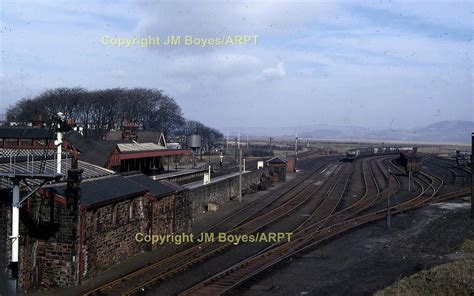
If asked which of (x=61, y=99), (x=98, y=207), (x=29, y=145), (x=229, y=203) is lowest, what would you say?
(x=229, y=203)

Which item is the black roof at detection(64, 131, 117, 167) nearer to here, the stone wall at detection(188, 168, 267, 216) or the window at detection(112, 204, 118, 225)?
the stone wall at detection(188, 168, 267, 216)

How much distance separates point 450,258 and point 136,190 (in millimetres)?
12454

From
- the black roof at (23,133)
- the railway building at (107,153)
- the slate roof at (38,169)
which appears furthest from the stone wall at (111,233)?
the black roof at (23,133)

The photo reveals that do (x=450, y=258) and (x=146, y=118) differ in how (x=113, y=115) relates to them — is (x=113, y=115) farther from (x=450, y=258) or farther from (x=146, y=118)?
(x=450, y=258)

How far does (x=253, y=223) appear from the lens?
2722cm

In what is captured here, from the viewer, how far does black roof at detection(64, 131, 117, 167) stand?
28.9 m

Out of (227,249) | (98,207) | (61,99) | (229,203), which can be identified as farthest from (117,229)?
(61,99)

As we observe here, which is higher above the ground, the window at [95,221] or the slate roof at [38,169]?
the slate roof at [38,169]

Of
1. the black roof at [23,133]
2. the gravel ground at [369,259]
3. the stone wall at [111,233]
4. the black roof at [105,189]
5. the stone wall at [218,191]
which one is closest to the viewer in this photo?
the gravel ground at [369,259]

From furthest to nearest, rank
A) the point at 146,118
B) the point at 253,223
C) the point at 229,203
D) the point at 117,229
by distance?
the point at 146,118
the point at 229,203
the point at 253,223
the point at 117,229

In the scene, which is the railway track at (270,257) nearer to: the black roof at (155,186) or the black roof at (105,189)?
the black roof at (105,189)

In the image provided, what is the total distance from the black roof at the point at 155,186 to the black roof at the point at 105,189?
675 millimetres

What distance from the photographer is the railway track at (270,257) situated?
15.7 m

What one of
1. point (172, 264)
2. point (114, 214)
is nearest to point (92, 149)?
point (114, 214)
